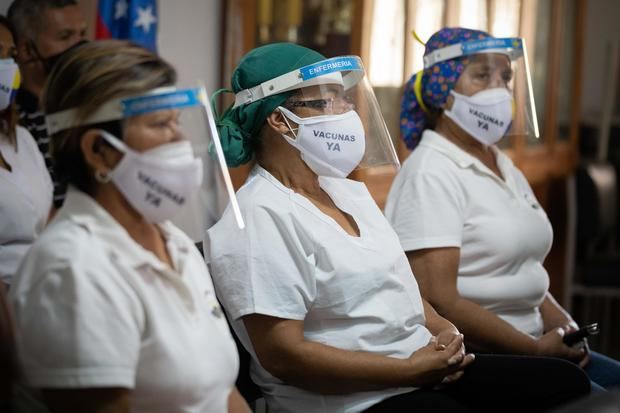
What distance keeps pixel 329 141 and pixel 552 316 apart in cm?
91

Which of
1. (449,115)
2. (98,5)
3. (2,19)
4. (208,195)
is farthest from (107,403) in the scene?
(98,5)

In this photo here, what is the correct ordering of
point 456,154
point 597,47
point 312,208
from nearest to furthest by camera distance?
point 312,208 → point 456,154 → point 597,47

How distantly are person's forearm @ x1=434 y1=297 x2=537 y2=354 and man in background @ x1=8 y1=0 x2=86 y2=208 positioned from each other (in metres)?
1.01

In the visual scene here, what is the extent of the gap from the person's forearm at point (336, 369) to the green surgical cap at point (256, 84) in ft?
1.40

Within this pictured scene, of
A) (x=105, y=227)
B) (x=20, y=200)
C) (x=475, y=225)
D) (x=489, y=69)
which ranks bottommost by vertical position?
(x=475, y=225)

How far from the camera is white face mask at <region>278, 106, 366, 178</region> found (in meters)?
1.66

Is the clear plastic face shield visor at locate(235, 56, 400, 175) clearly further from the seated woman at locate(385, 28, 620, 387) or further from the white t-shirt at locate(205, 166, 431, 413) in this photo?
the seated woman at locate(385, 28, 620, 387)

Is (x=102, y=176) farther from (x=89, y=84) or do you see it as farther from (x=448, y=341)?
(x=448, y=341)

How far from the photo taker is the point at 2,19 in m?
1.88

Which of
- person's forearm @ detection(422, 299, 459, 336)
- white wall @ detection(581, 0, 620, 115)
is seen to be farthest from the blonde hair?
white wall @ detection(581, 0, 620, 115)

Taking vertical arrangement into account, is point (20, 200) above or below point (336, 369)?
above

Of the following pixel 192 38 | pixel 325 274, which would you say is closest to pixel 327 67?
pixel 325 274

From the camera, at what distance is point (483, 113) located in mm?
2105

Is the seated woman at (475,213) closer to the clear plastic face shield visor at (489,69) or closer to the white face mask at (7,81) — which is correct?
the clear plastic face shield visor at (489,69)
